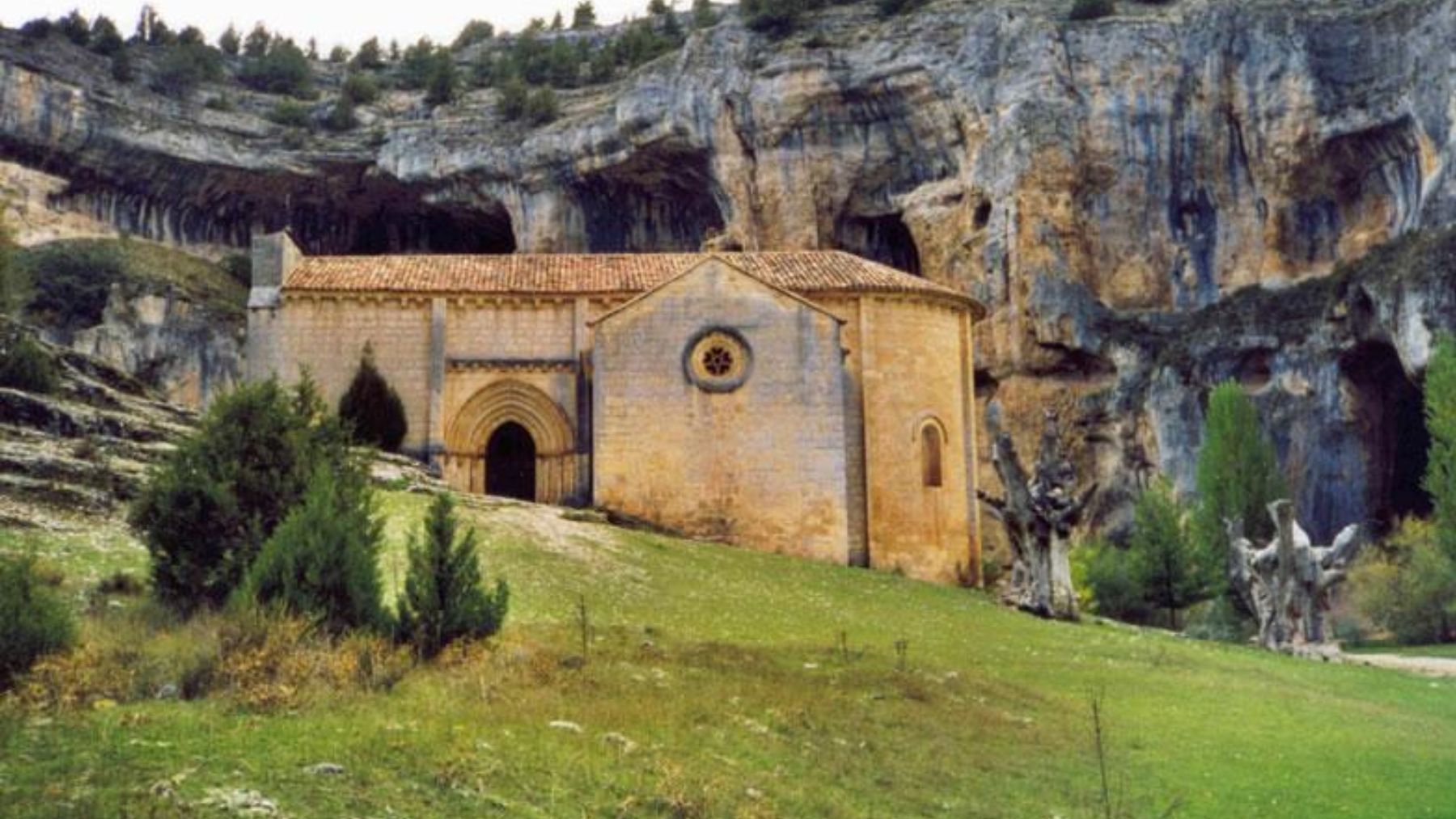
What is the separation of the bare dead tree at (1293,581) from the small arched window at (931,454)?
9.58m

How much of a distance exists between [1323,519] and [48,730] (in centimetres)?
4414

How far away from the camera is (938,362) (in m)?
35.0

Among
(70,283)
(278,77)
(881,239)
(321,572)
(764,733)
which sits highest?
(278,77)

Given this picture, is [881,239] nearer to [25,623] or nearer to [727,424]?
[727,424]

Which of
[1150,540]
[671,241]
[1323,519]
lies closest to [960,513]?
[1150,540]

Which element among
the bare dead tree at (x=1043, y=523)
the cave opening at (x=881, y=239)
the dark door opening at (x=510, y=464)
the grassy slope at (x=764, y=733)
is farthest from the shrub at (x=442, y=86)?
the grassy slope at (x=764, y=733)

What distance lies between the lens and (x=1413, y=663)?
25641 mm

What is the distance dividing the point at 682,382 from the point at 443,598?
61.2 feet

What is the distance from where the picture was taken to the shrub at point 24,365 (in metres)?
20.9

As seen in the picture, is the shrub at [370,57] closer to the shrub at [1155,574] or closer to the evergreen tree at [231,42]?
the evergreen tree at [231,42]

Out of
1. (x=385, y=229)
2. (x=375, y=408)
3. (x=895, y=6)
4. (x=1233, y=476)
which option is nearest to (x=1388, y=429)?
(x=1233, y=476)

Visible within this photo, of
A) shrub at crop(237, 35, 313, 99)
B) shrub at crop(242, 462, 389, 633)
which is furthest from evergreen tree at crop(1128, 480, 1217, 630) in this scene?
shrub at crop(237, 35, 313, 99)

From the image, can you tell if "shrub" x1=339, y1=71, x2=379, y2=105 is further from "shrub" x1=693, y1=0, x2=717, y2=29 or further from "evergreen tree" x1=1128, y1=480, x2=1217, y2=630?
"evergreen tree" x1=1128, y1=480, x2=1217, y2=630

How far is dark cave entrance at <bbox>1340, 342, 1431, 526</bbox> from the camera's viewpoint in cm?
4569
